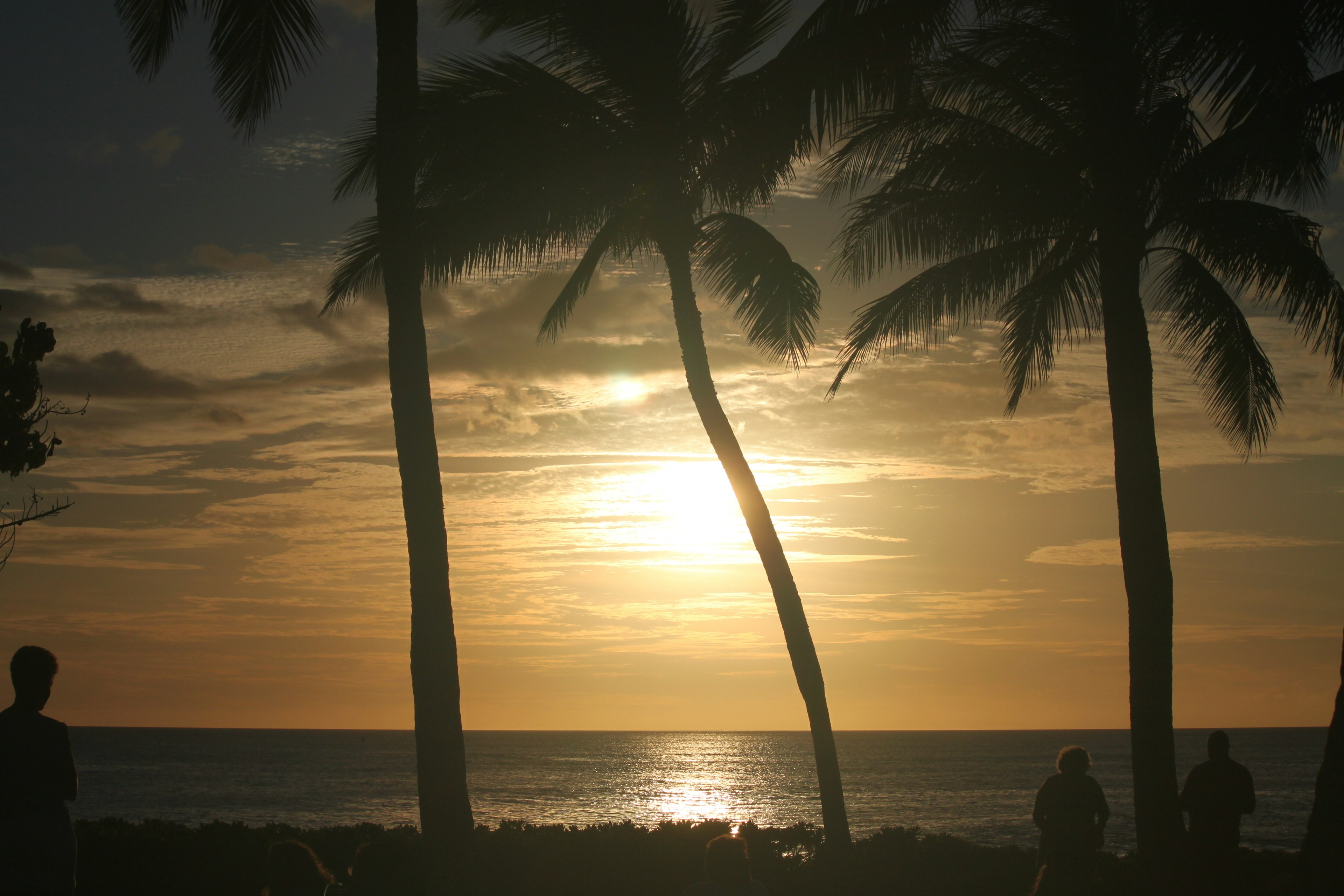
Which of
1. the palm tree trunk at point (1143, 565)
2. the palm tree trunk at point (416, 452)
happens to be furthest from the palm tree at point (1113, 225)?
the palm tree trunk at point (416, 452)

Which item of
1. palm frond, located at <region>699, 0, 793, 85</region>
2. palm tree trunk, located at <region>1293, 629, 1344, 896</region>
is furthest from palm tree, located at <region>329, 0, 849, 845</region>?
palm tree trunk, located at <region>1293, 629, 1344, 896</region>

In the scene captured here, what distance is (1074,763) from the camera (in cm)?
725

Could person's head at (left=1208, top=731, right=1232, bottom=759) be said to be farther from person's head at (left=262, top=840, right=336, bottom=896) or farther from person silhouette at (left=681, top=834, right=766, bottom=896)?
person's head at (left=262, top=840, right=336, bottom=896)

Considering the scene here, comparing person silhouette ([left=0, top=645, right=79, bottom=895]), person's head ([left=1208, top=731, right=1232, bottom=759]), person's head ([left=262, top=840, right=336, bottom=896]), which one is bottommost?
person's head ([left=1208, top=731, right=1232, bottom=759])

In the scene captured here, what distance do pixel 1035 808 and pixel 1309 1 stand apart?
23.7 feet

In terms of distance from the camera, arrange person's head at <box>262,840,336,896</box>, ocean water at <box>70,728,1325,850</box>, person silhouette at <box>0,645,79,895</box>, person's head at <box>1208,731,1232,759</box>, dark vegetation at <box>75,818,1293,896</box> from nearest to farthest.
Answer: person silhouette at <box>0,645,79,895</box>
person's head at <box>262,840,336,896</box>
person's head at <box>1208,731,1232,759</box>
dark vegetation at <box>75,818,1293,896</box>
ocean water at <box>70,728,1325,850</box>

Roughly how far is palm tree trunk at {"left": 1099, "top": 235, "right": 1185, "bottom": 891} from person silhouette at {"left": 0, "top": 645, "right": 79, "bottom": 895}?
8630 millimetres

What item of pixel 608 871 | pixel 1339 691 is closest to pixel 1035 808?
pixel 1339 691

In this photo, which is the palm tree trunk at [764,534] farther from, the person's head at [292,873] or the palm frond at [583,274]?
the person's head at [292,873]

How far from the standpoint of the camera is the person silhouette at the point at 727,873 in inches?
158

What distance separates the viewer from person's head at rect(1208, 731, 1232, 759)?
7.72m

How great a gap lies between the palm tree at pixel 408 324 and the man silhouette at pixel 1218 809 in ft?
20.4

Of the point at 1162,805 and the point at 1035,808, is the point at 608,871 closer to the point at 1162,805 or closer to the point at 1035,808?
the point at 1035,808

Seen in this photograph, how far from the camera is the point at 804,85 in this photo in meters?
11.0
